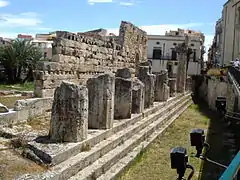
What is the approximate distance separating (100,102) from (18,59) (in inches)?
834

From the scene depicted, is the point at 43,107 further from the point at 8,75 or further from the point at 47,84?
the point at 8,75

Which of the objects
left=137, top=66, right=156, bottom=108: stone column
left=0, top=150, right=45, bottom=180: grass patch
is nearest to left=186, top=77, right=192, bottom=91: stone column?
left=137, top=66, right=156, bottom=108: stone column

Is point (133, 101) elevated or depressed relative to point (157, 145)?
elevated

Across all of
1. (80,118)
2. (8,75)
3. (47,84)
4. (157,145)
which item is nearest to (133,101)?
(157,145)

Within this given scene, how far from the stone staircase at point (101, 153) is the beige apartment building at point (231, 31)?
20.9 meters

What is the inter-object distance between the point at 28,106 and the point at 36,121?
0.52 metres

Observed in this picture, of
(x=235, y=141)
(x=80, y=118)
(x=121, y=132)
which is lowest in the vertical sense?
(x=235, y=141)

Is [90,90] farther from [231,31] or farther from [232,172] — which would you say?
[231,31]

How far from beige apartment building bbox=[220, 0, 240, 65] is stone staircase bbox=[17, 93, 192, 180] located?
2094cm

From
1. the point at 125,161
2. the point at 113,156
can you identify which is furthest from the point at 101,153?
the point at 125,161

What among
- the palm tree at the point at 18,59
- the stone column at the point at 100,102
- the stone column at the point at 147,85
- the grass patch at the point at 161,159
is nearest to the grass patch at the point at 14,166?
the grass patch at the point at 161,159

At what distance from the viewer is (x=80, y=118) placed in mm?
6539

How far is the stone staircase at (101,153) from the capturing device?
5.62 meters

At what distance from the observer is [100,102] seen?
8055mm
